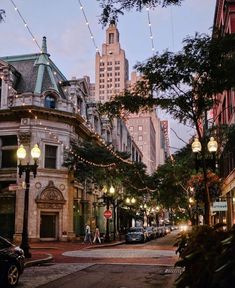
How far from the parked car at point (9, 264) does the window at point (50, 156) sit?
99.7ft

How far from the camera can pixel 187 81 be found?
1911 centimetres

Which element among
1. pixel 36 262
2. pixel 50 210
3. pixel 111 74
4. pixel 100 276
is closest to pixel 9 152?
pixel 50 210

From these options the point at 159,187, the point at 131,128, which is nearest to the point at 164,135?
the point at 131,128

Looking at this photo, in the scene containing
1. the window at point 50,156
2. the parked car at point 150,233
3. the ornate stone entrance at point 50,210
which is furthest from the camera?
the parked car at point 150,233

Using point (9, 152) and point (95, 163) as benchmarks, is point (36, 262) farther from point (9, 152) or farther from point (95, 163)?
point (9, 152)

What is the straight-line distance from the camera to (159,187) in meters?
55.8

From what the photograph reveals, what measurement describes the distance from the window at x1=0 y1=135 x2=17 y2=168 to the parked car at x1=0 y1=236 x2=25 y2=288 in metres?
31.1

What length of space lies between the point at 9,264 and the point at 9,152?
32409mm

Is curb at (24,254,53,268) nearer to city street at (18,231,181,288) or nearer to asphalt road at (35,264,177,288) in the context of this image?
city street at (18,231,181,288)

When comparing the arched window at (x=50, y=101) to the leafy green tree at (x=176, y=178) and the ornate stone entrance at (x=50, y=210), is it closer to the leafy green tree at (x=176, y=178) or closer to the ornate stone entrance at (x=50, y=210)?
the ornate stone entrance at (x=50, y=210)

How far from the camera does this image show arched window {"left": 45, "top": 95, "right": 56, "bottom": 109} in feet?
144

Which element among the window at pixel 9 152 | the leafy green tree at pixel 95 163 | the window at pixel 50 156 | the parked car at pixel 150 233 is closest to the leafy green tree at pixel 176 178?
the parked car at pixel 150 233

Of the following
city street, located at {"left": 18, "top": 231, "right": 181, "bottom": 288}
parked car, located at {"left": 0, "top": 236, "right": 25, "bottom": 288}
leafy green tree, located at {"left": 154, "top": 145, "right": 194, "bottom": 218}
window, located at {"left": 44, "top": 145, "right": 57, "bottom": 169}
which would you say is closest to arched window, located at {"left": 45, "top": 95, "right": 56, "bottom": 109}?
window, located at {"left": 44, "top": 145, "right": 57, "bottom": 169}

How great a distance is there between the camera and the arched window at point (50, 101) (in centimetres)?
4384
